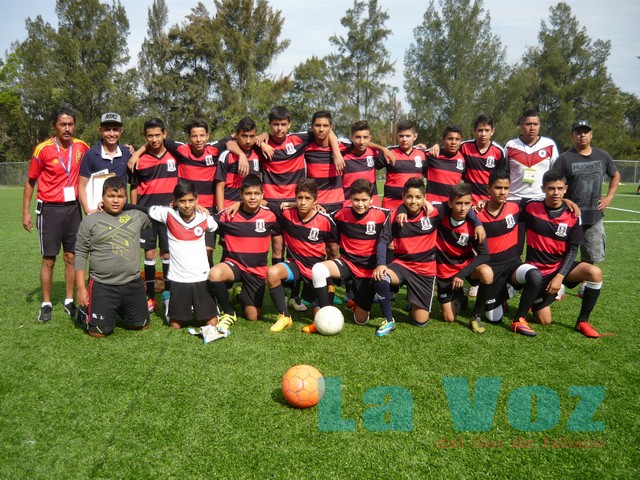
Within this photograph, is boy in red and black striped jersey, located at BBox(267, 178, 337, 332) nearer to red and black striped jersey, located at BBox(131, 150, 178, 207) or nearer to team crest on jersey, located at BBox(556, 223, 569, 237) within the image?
red and black striped jersey, located at BBox(131, 150, 178, 207)

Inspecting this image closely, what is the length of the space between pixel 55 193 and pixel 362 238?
3287 millimetres

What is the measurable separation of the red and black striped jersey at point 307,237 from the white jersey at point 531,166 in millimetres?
2326

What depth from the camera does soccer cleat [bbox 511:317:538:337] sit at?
4.38 metres

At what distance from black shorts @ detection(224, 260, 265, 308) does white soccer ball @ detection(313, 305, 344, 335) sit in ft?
2.61

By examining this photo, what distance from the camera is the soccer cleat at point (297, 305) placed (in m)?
5.20

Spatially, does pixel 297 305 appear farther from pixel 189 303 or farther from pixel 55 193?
pixel 55 193

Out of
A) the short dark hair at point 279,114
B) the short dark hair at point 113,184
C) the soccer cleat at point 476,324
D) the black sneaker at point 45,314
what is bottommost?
the black sneaker at point 45,314

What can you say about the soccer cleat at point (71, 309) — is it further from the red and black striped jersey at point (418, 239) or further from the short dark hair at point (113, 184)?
the red and black striped jersey at point (418, 239)

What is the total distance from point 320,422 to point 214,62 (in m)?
38.0

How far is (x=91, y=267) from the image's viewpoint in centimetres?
452

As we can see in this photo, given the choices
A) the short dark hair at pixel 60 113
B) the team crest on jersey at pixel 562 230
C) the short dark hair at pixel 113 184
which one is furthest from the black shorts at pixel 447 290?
the short dark hair at pixel 60 113

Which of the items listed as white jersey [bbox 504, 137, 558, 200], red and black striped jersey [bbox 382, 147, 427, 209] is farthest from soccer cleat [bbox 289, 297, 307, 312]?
white jersey [bbox 504, 137, 558, 200]

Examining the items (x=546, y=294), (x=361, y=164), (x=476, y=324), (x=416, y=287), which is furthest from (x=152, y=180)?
(x=546, y=294)

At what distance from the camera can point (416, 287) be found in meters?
4.70
